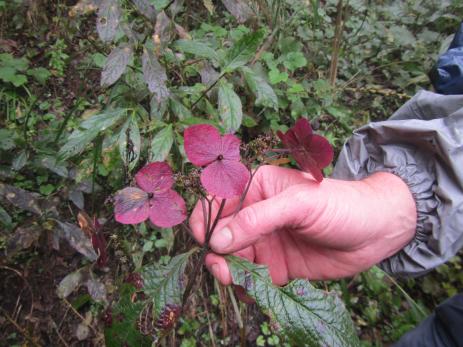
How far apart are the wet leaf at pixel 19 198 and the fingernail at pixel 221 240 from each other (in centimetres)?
67

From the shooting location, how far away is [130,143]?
3.23 ft

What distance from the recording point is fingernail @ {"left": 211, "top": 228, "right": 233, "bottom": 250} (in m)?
0.85

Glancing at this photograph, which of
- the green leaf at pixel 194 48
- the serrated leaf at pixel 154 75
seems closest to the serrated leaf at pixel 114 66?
the serrated leaf at pixel 154 75

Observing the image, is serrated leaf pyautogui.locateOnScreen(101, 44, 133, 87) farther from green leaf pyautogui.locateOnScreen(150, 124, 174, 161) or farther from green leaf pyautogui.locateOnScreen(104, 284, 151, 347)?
green leaf pyautogui.locateOnScreen(104, 284, 151, 347)

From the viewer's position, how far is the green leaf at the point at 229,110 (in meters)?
1.06

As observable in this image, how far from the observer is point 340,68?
2.56 metres

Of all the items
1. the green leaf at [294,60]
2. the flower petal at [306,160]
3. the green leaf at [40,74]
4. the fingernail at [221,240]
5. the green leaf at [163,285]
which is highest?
the flower petal at [306,160]

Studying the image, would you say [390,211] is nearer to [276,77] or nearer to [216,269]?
[216,269]

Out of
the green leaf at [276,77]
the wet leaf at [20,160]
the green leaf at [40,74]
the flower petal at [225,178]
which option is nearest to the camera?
the flower petal at [225,178]

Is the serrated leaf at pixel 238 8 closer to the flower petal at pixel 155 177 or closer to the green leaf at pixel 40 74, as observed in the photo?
the flower petal at pixel 155 177

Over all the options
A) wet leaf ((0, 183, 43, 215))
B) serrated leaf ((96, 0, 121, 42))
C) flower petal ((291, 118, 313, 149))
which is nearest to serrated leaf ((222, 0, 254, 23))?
serrated leaf ((96, 0, 121, 42))

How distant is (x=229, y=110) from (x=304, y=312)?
0.59 meters

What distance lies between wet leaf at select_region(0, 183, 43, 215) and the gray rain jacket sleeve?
1096 mm

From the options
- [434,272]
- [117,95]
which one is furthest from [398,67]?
[117,95]
